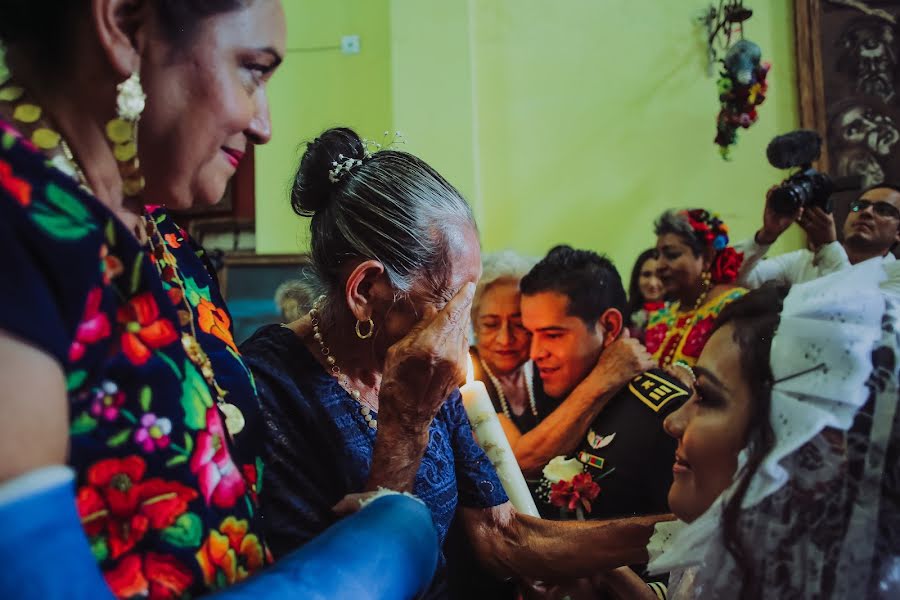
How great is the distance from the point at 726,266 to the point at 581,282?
1.48 m

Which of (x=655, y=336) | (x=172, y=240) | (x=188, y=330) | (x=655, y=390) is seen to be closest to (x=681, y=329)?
(x=655, y=336)

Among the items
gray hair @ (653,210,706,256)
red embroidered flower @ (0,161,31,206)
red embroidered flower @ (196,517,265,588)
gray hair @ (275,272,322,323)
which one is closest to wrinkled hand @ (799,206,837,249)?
gray hair @ (653,210,706,256)

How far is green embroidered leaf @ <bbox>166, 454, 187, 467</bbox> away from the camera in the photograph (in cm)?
81

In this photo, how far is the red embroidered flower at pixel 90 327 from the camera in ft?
2.28

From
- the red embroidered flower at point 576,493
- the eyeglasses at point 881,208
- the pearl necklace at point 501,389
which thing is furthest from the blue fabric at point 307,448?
the eyeglasses at point 881,208

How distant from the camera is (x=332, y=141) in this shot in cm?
162

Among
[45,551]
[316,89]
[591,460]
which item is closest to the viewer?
[45,551]

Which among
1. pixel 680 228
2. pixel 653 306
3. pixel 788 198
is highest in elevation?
pixel 788 198

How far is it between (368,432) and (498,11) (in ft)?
12.7

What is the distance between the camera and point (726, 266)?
371 centimetres

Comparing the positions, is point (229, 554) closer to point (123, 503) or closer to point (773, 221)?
point (123, 503)

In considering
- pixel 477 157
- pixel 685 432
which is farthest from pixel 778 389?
pixel 477 157

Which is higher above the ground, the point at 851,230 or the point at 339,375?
the point at 851,230

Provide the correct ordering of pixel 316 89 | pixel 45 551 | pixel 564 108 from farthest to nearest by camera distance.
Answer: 1. pixel 316 89
2. pixel 564 108
3. pixel 45 551
